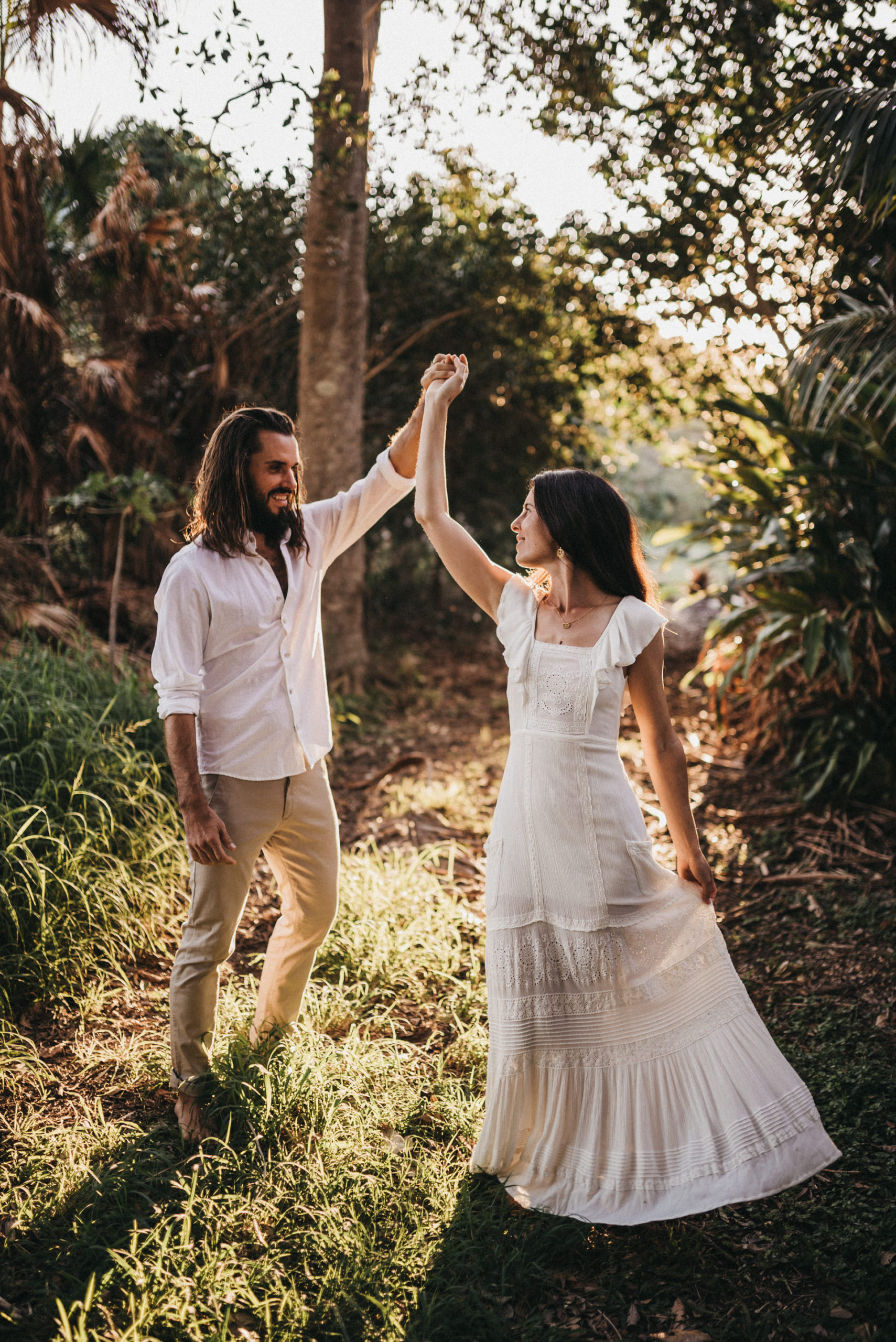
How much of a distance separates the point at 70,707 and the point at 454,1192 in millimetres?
3154

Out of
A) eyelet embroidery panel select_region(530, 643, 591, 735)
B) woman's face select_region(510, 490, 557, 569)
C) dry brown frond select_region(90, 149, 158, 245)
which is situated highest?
dry brown frond select_region(90, 149, 158, 245)

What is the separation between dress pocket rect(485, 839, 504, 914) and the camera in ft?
8.79

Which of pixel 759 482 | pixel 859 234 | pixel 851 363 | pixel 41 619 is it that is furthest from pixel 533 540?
pixel 859 234

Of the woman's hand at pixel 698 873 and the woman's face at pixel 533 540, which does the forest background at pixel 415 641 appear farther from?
the woman's face at pixel 533 540

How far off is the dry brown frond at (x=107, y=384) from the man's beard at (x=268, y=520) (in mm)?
5497

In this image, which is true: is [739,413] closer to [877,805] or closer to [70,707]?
[877,805]

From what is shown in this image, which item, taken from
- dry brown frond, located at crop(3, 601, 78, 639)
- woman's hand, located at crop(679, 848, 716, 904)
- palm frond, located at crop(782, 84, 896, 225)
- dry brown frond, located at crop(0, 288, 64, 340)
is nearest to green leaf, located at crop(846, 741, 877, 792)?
palm frond, located at crop(782, 84, 896, 225)

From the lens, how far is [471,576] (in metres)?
2.80

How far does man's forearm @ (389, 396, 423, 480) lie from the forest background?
6.46 ft

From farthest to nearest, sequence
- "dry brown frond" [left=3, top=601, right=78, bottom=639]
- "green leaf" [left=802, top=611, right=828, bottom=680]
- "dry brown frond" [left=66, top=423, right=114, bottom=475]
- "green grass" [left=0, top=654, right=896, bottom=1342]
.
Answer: "dry brown frond" [left=66, top=423, right=114, bottom=475] < "dry brown frond" [left=3, top=601, right=78, bottom=639] < "green leaf" [left=802, top=611, right=828, bottom=680] < "green grass" [left=0, top=654, right=896, bottom=1342]

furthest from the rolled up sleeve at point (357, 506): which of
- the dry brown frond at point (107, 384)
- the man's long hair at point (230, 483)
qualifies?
the dry brown frond at point (107, 384)

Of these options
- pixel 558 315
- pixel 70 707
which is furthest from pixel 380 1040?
pixel 558 315

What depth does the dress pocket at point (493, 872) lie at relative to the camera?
268cm

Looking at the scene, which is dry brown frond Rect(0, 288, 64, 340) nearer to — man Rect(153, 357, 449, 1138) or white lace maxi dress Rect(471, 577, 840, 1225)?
man Rect(153, 357, 449, 1138)
